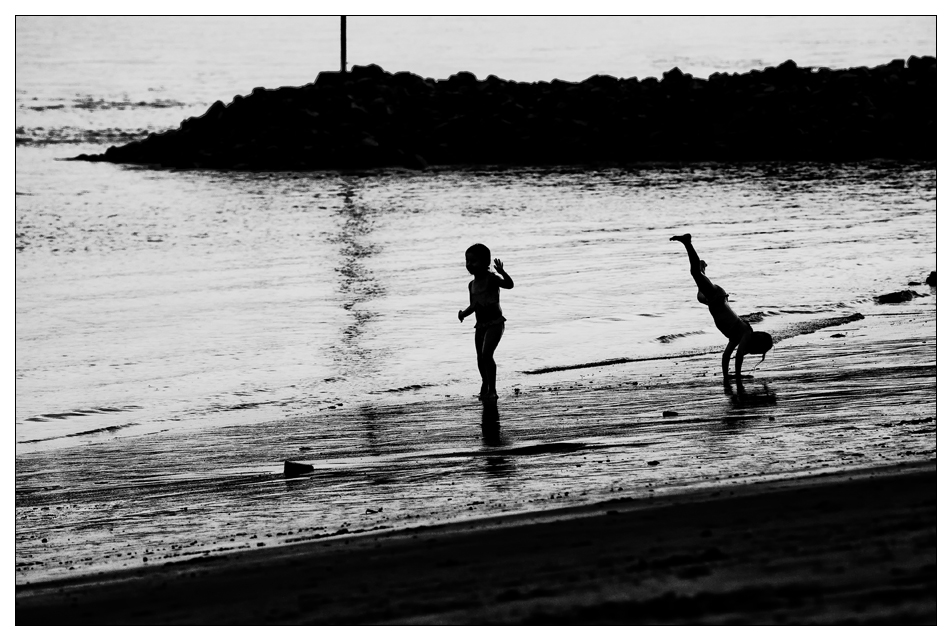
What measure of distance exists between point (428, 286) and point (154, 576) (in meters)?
12.1

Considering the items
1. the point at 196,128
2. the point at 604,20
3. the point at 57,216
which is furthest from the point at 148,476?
the point at 604,20

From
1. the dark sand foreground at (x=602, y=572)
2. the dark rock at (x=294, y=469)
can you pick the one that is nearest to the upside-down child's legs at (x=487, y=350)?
the dark rock at (x=294, y=469)

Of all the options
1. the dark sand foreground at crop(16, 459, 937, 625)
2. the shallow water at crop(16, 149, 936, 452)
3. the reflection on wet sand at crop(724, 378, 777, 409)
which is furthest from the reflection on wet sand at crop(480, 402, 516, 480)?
the reflection on wet sand at crop(724, 378, 777, 409)

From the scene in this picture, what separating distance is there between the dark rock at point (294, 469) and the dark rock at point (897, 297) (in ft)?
30.9

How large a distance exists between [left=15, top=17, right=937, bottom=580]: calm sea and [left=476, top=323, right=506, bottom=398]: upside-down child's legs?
0.62m

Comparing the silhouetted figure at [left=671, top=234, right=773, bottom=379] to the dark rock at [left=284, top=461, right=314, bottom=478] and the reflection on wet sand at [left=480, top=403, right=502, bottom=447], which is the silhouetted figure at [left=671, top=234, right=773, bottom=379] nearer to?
the reflection on wet sand at [left=480, top=403, right=502, bottom=447]

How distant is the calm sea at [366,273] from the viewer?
37.8 feet

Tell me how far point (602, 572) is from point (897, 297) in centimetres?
1140

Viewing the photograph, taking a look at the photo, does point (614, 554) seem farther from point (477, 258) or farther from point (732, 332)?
point (732, 332)

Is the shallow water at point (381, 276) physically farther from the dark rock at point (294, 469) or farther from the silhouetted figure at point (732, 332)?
the dark rock at point (294, 469)

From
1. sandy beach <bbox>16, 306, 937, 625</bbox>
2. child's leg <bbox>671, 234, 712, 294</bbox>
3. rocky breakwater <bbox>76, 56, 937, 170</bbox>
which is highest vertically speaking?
rocky breakwater <bbox>76, 56, 937, 170</bbox>

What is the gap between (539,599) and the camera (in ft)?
14.3

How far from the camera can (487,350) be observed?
983 cm

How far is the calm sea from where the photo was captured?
1152 centimetres
